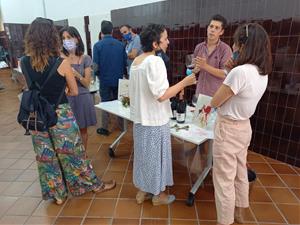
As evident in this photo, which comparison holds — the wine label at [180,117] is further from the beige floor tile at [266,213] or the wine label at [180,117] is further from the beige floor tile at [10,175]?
the beige floor tile at [10,175]

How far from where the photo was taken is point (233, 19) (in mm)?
2748

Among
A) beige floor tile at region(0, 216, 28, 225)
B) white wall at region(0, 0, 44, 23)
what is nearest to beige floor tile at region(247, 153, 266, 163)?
beige floor tile at region(0, 216, 28, 225)

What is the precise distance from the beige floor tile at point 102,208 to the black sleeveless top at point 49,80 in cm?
92

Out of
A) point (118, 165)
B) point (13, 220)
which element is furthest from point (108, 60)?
point (13, 220)

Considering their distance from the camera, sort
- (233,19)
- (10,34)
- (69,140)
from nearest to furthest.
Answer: (69,140)
(233,19)
(10,34)

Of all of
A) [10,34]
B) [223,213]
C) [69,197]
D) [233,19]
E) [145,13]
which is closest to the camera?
[223,213]

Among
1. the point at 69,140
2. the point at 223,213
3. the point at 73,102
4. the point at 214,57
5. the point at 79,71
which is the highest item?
the point at 214,57

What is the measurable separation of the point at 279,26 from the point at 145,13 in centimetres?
213

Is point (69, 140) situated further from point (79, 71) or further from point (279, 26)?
point (279, 26)

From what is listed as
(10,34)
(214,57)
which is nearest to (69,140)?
(214,57)

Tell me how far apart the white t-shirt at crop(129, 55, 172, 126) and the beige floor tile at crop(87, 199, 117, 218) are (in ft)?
2.62

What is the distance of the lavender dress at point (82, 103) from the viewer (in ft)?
7.61

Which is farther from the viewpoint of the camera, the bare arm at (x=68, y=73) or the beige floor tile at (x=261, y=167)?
the beige floor tile at (x=261, y=167)

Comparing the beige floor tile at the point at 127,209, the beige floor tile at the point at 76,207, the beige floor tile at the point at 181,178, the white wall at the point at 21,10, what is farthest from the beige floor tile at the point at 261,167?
the white wall at the point at 21,10
